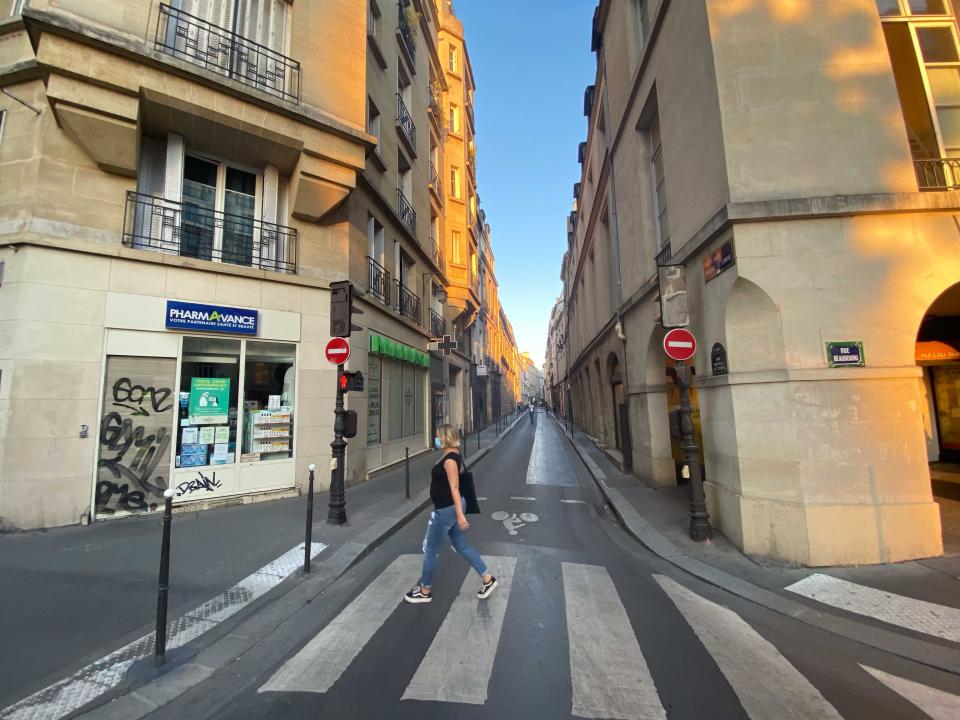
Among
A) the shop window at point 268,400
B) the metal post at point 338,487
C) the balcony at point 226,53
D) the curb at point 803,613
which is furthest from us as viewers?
the shop window at point 268,400

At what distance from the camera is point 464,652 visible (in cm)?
347

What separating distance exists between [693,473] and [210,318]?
29.8 ft

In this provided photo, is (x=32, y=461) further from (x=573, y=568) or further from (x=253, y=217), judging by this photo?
(x=573, y=568)

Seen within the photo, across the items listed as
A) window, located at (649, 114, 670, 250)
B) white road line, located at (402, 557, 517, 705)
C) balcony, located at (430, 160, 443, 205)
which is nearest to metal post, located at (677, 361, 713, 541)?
white road line, located at (402, 557, 517, 705)

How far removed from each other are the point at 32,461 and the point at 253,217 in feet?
19.1

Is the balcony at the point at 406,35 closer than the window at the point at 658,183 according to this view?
No

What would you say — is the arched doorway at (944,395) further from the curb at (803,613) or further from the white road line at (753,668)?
the white road line at (753,668)

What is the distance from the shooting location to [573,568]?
536 cm

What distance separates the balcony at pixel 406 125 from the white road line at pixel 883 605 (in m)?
15.6

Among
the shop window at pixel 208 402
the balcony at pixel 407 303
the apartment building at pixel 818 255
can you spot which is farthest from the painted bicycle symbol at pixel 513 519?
the balcony at pixel 407 303

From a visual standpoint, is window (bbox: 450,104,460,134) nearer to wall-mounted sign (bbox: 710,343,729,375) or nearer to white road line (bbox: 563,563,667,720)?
wall-mounted sign (bbox: 710,343,729,375)

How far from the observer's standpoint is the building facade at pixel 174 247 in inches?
262

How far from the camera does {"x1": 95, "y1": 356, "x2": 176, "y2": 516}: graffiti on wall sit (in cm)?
709

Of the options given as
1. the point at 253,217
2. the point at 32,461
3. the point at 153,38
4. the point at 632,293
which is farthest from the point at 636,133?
the point at 32,461
